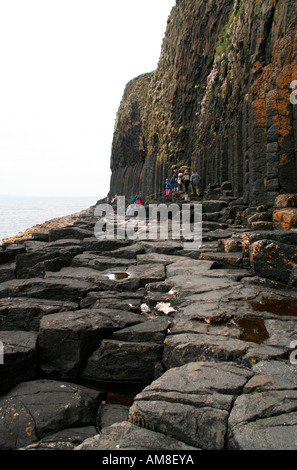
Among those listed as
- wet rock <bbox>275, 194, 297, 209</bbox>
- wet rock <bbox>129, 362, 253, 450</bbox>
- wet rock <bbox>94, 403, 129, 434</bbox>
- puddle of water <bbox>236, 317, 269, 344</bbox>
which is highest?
wet rock <bbox>275, 194, 297, 209</bbox>

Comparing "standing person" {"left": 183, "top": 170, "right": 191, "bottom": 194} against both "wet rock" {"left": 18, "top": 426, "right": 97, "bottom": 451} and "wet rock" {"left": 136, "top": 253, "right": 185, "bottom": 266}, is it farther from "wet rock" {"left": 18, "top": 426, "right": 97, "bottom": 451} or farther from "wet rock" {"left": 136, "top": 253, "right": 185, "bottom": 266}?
"wet rock" {"left": 18, "top": 426, "right": 97, "bottom": 451}

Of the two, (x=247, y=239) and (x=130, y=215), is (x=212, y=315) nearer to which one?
(x=247, y=239)

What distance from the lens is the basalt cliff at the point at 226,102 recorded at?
948cm

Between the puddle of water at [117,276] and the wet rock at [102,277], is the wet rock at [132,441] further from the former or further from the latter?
the puddle of water at [117,276]

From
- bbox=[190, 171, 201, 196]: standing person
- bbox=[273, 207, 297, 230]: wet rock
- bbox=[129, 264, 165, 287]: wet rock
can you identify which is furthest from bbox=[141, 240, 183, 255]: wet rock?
bbox=[190, 171, 201, 196]: standing person

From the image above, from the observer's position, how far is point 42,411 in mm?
3480

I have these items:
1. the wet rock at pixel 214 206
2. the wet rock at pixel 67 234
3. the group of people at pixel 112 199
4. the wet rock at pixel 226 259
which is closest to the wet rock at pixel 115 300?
the wet rock at pixel 226 259

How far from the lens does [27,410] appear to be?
11.5 feet

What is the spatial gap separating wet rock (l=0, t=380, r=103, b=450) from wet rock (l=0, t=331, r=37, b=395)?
0.56 ft

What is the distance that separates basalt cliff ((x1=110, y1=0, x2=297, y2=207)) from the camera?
9.48 m

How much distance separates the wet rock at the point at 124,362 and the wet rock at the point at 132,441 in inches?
60.6

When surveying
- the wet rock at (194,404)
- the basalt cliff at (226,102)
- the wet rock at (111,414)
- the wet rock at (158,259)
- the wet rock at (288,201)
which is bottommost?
the wet rock at (111,414)

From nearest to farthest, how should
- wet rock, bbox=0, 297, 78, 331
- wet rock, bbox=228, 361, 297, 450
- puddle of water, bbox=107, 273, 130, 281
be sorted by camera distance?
wet rock, bbox=228, 361, 297, 450 < wet rock, bbox=0, 297, 78, 331 < puddle of water, bbox=107, 273, 130, 281
